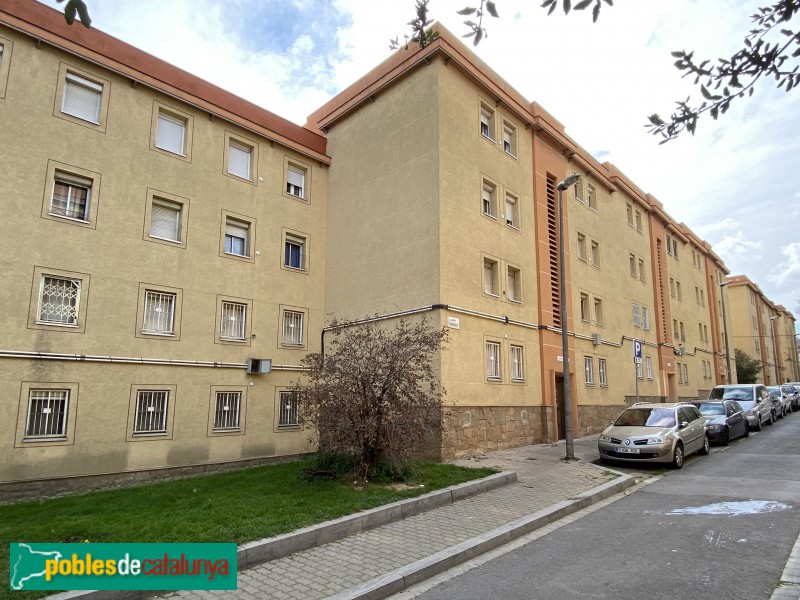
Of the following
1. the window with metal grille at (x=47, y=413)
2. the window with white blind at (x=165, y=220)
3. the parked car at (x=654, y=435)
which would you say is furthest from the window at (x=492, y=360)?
the window with metal grille at (x=47, y=413)

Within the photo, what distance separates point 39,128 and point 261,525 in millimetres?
11187

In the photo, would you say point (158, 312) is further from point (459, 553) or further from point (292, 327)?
point (459, 553)

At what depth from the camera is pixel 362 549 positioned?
6.61 meters

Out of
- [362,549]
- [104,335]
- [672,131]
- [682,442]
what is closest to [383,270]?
[104,335]

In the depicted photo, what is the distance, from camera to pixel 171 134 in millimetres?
15047

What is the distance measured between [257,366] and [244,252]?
11.7 ft

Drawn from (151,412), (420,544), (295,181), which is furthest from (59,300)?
(420,544)

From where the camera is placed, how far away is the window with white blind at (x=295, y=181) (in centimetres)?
1798

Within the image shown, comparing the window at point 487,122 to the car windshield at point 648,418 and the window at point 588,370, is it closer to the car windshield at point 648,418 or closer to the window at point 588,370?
the window at point 588,370

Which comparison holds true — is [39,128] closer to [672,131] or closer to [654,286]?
[672,131]

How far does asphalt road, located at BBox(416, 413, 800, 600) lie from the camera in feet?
17.3

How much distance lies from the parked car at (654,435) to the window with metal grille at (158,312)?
38.7 ft

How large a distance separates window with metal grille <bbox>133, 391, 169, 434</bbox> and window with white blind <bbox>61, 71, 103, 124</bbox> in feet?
23.4

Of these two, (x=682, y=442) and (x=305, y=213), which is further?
(x=305, y=213)
